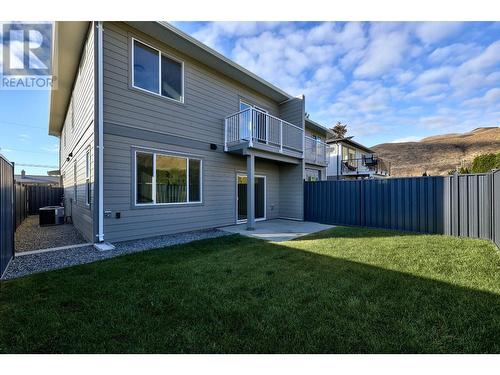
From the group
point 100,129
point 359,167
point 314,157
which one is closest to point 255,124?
point 314,157

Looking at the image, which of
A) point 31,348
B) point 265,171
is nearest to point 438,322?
point 31,348

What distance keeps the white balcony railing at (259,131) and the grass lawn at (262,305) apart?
4.82m

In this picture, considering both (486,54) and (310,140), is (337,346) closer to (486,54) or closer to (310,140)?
(486,54)

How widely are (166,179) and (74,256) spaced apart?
2899 mm

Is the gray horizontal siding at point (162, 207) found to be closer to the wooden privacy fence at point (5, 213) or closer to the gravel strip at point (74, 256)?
the gravel strip at point (74, 256)

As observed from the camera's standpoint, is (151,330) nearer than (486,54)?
Yes

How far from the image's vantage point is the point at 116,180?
19.2 feet

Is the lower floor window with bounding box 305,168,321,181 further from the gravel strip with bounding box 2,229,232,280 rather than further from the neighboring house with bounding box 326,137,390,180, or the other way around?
the gravel strip with bounding box 2,229,232,280

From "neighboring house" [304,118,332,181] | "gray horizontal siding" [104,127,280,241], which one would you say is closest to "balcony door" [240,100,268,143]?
"gray horizontal siding" [104,127,280,241]

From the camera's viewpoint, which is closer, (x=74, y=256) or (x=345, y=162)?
(x=74, y=256)

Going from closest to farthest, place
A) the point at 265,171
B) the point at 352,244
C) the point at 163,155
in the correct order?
1. the point at 352,244
2. the point at 163,155
3. the point at 265,171

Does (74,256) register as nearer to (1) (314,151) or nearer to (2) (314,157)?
(2) (314,157)

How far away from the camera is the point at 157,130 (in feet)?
21.9

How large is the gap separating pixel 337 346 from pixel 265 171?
342 inches
